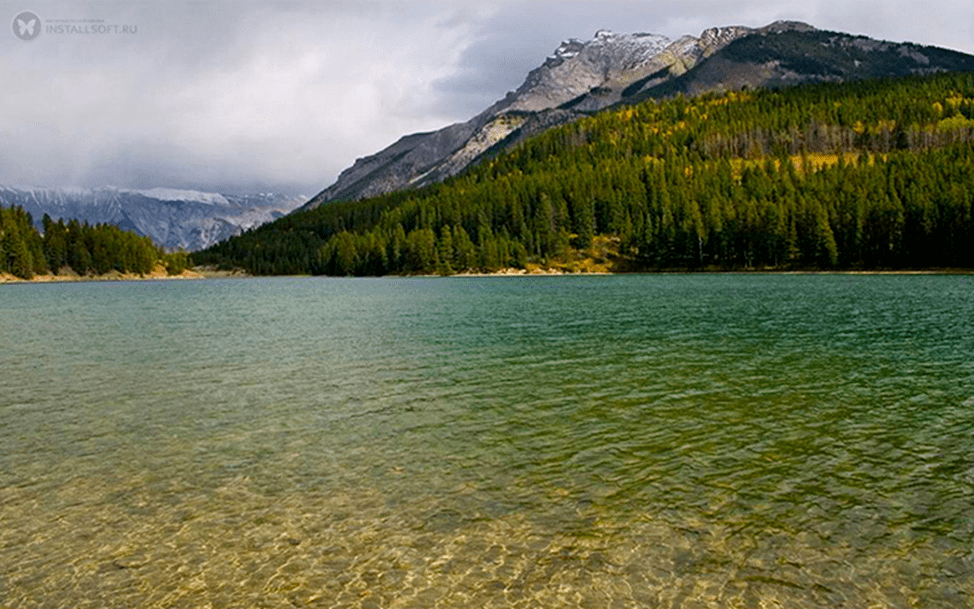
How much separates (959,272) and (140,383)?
532ft

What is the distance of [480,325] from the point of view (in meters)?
55.2

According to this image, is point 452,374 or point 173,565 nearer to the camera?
point 173,565

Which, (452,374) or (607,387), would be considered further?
(452,374)

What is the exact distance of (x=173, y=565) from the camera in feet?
40.7

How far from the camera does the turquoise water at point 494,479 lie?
460 inches

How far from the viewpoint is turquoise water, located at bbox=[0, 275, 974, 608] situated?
38.4 feet

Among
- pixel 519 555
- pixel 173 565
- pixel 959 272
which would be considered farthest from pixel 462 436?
pixel 959 272

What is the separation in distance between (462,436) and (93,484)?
11.4m

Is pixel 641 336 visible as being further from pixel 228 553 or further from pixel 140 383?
pixel 228 553

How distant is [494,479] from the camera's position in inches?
674

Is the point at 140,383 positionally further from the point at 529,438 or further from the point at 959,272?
the point at 959,272

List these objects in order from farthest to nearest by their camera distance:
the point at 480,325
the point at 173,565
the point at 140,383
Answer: the point at 480,325
the point at 140,383
the point at 173,565

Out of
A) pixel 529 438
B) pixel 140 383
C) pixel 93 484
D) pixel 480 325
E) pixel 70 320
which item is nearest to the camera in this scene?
pixel 93 484

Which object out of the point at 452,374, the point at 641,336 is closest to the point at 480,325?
the point at 641,336
